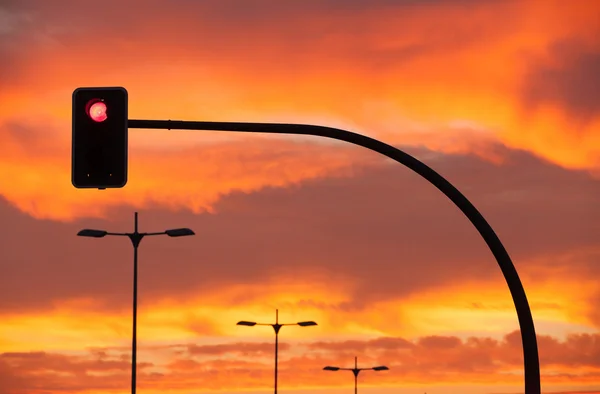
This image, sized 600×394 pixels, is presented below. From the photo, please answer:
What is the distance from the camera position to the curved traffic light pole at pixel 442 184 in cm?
1755

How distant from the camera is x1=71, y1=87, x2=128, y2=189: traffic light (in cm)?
1716

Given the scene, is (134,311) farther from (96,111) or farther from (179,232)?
(96,111)

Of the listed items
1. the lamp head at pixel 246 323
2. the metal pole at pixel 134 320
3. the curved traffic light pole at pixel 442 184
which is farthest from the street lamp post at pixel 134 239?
the curved traffic light pole at pixel 442 184

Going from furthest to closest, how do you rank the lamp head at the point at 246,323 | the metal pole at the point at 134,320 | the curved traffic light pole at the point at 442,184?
the lamp head at the point at 246,323
the metal pole at the point at 134,320
the curved traffic light pole at the point at 442,184

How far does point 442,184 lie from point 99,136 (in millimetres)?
4133

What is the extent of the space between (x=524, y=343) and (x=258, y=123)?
422cm

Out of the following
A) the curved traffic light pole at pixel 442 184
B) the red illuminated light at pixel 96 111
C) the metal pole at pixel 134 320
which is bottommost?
the curved traffic light pole at pixel 442 184

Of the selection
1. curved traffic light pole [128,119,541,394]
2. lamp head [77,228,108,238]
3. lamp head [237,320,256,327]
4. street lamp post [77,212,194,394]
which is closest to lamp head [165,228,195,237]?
street lamp post [77,212,194,394]

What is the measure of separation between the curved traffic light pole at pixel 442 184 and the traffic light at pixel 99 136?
21.3 inches

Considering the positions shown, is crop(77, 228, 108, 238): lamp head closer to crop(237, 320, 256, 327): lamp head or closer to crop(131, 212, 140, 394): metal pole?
crop(131, 212, 140, 394): metal pole

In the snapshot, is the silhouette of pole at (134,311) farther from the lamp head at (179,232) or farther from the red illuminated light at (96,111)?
the red illuminated light at (96,111)

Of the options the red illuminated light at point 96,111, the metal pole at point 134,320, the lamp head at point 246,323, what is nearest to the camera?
the red illuminated light at point 96,111

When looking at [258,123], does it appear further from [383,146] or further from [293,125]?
[383,146]

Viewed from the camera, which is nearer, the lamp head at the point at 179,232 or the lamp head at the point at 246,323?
the lamp head at the point at 179,232
